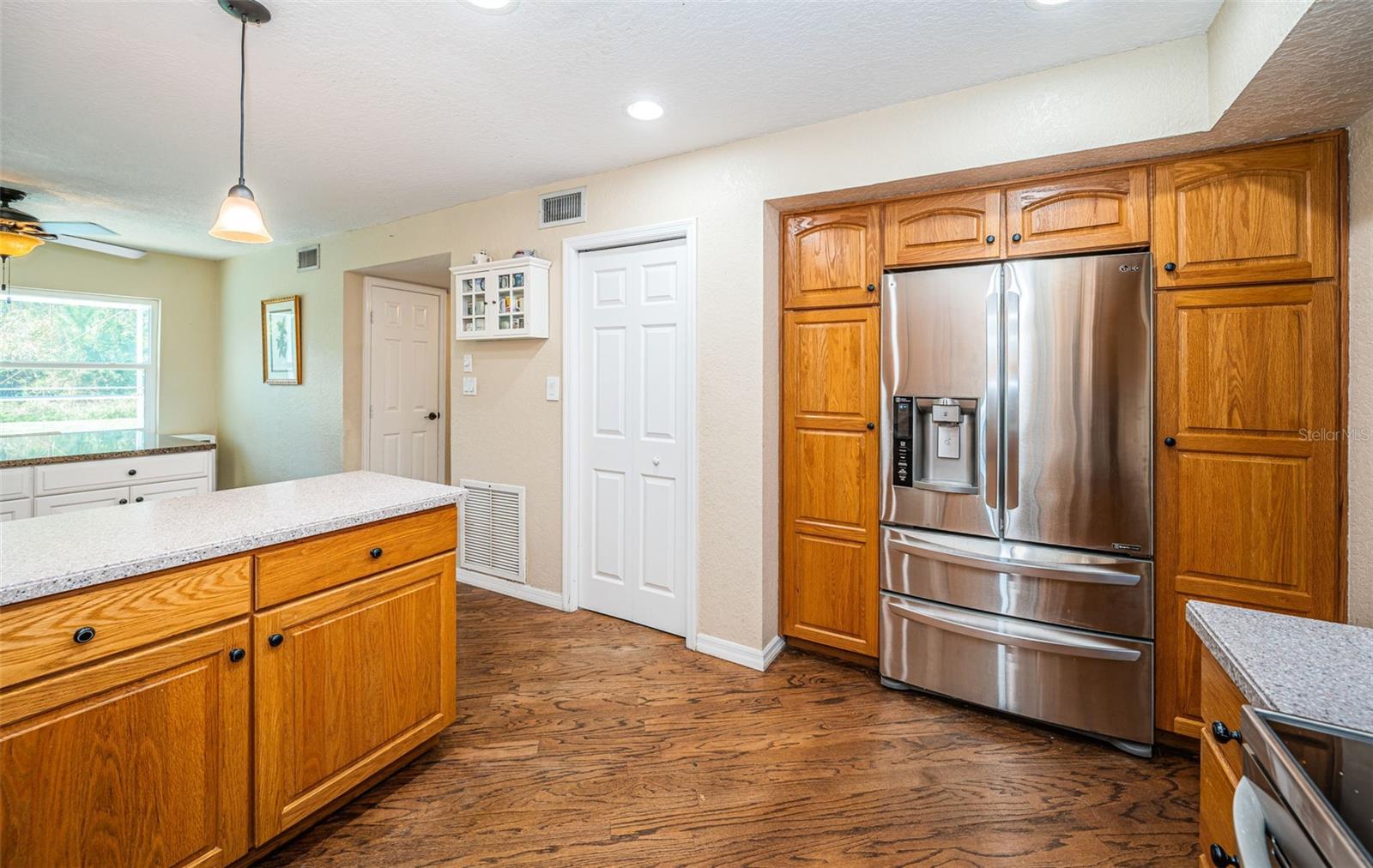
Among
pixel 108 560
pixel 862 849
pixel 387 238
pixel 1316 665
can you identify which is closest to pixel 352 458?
pixel 387 238

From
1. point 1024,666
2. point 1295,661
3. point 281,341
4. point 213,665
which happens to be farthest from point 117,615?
point 281,341

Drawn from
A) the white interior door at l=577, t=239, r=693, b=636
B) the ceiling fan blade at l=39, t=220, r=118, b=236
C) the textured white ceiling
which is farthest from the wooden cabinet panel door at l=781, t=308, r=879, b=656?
the ceiling fan blade at l=39, t=220, r=118, b=236

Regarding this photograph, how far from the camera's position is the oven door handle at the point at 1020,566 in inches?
80.9

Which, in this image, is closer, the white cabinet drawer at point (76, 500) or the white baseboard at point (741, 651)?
the white baseboard at point (741, 651)

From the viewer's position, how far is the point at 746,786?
1888 millimetres

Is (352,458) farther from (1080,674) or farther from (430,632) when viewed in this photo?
(1080,674)

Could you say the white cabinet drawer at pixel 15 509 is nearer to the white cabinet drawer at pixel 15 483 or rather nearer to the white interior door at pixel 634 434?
the white cabinet drawer at pixel 15 483

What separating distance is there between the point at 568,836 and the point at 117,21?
285 centimetres

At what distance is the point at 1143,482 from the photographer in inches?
79.7

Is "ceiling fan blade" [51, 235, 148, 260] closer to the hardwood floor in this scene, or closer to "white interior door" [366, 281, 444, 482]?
"white interior door" [366, 281, 444, 482]

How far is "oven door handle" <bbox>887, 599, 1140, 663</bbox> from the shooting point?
2061 millimetres

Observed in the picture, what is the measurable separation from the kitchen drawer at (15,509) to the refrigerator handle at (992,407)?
17.0ft

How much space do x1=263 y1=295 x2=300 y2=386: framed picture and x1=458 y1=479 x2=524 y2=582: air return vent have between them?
81.2 inches

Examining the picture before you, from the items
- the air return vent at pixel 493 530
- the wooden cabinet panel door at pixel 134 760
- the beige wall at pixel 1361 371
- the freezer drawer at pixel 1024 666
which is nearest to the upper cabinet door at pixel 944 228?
the beige wall at pixel 1361 371
